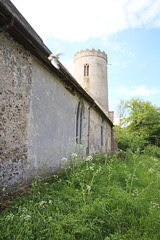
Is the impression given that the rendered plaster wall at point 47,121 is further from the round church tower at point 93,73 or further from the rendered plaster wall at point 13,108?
the round church tower at point 93,73

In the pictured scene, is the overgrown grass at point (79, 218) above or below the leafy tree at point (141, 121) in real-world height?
below

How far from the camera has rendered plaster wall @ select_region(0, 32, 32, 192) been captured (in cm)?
350

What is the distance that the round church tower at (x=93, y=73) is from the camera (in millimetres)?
21641

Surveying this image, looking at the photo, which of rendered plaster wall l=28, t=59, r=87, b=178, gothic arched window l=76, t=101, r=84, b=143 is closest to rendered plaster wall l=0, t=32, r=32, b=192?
rendered plaster wall l=28, t=59, r=87, b=178

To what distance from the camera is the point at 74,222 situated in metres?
2.68

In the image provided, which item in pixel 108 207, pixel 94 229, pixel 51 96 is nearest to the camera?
pixel 94 229

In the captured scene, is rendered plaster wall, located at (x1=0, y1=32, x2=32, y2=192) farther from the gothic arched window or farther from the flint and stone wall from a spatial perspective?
the gothic arched window

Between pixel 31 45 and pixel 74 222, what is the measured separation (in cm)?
385

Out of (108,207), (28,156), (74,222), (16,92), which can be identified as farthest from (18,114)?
(108,207)

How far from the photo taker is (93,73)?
22281mm

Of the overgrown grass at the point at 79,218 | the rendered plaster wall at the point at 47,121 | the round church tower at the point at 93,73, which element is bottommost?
the overgrown grass at the point at 79,218

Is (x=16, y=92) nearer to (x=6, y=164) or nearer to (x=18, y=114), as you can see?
(x=18, y=114)

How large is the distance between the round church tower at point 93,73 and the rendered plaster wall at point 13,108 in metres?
17.6

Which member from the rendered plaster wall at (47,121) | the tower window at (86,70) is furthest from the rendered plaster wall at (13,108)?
the tower window at (86,70)
